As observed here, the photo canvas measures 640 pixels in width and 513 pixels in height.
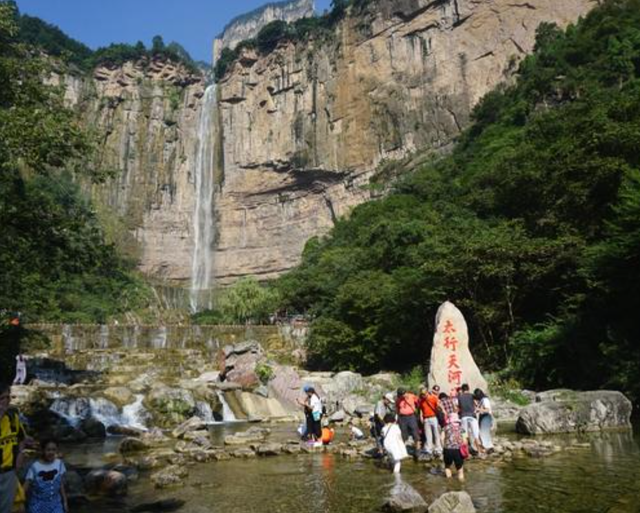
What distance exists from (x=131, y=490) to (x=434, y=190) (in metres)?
37.6

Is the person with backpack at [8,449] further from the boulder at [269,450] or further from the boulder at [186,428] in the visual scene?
the boulder at [186,428]

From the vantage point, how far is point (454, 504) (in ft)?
20.7

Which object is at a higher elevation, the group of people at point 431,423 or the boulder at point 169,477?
the group of people at point 431,423

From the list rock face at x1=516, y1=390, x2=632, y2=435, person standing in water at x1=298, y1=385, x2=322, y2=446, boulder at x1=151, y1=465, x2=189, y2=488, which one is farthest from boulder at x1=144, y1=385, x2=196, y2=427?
rock face at x1=516, y1=390, x2=632, y2=435

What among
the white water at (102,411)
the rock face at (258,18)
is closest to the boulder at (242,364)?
the white water at (102,411)

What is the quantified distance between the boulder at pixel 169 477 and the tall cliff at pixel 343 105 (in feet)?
179

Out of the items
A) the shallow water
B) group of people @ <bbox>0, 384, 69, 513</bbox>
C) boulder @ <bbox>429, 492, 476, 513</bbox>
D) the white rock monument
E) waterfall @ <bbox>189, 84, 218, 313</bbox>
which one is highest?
waterfall @ <bbox>189, 84, 218, 313</bbox>

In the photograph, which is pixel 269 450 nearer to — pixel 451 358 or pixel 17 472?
pixel 451 358

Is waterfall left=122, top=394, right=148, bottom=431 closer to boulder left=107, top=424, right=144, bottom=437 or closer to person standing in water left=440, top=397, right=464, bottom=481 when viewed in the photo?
boulder left=107, top=424, right=144, bottom=437

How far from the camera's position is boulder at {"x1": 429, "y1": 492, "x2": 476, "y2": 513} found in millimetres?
6258

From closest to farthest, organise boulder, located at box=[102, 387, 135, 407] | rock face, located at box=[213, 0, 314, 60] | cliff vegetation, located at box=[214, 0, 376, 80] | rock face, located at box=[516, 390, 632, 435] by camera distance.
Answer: rock face, located at box=[516, 390, 632, 435] < boulder, located at box=[102, 387, 135, 407] < cliff vegetation, located at box=[214, 0, 376, 80] < rock face, located at box=[213, 0, 314, 60]

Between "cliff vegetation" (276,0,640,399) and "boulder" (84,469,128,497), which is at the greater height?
"cliff vegetation" (276,0,640,399)

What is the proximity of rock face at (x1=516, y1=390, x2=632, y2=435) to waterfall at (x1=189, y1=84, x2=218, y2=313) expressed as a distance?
5740 centimetres

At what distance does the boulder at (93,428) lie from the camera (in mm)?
16859
